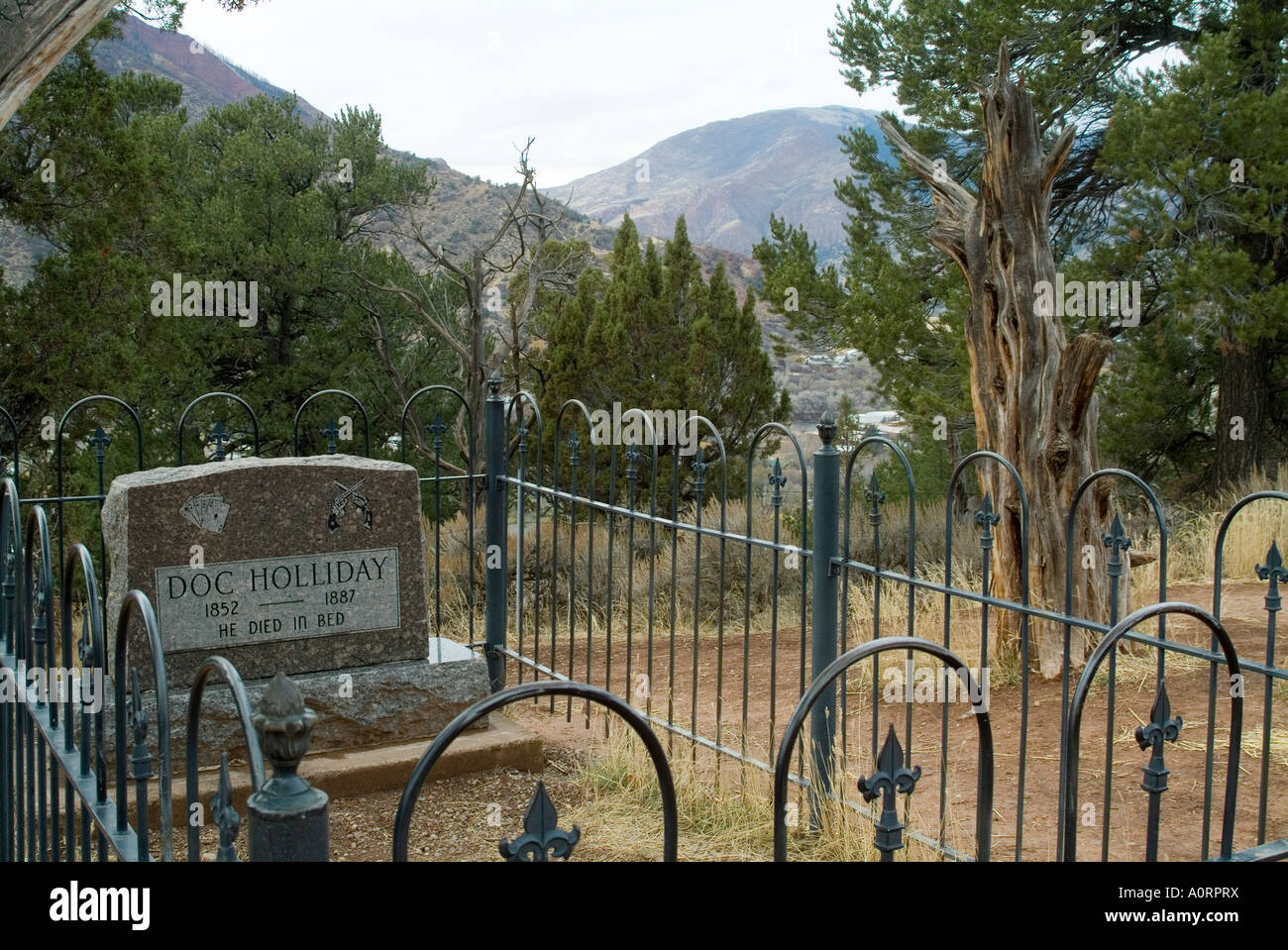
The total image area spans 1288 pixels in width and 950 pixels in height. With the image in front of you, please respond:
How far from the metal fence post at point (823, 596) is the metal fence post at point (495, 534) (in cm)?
209

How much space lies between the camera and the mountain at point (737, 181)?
69000mm

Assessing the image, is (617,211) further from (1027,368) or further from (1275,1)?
(1027,368)

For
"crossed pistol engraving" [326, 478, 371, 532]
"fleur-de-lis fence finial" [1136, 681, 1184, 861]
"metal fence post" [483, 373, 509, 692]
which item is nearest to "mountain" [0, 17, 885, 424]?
"metal fence post" [483, 373, 509, 692]

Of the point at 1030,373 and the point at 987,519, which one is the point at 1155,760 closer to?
the point at 987,519

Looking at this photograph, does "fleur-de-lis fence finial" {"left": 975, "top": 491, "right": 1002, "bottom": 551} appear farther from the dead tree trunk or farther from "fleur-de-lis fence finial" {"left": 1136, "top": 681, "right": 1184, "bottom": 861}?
the dead tree trunk

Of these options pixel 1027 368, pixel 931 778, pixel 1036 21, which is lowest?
pixel 931 778

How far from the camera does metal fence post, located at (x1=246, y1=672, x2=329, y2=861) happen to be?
164 centimetres

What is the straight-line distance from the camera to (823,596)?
14.6 ft

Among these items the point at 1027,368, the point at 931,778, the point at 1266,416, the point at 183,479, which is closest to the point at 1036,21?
the point at 1266,416

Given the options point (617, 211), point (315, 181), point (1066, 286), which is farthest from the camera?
point (617, 211)

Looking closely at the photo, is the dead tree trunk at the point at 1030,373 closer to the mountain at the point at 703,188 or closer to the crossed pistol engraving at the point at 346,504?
the crossed pistol engraving at the point at 346,504

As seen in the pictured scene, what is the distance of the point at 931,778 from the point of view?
5.37 meters

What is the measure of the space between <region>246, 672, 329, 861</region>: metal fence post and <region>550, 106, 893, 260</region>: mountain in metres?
57.3
